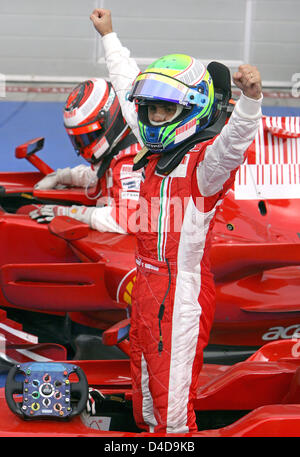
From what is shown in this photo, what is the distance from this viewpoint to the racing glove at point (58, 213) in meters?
4.13

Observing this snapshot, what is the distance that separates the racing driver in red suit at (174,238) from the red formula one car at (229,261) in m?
1.04

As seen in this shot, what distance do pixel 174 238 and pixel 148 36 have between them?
7.74 metres

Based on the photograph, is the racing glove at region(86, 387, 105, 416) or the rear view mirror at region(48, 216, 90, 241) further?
the rear view mirror at region(48, 216, 90, 241)

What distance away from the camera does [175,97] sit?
2578 mm

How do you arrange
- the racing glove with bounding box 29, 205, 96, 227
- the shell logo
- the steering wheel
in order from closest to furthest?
the steering wheel < the shell logo < the racing glove with bounding box 29, 205, 96, 227

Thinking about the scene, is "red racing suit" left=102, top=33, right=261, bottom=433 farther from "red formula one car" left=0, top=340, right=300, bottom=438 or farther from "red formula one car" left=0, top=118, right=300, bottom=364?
"red formula one car" left=0, top=118, right=300, bottom=364

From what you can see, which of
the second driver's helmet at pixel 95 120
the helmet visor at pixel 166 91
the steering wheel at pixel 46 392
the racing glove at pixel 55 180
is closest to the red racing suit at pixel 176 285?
the helmet visor at pixel 166 91

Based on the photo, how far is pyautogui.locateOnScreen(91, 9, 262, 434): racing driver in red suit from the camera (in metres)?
2.59

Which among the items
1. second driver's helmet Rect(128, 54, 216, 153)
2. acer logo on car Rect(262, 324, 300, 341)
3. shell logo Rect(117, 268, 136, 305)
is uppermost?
second driver's helmet Rect(128, 54, 216, 153)

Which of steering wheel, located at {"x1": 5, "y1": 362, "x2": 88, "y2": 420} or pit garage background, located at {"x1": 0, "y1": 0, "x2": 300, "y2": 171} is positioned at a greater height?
pit garage background, located at {"x1": 0, "y1": 0, "x2": 300, "y2": 171}

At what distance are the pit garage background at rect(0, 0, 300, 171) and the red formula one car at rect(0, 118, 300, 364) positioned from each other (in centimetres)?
586

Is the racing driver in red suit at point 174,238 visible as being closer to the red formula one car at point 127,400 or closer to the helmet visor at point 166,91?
the helmet visor at point 166,91

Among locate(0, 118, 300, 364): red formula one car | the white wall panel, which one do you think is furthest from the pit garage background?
locate(0, 118, 300, 364): red formula one car
